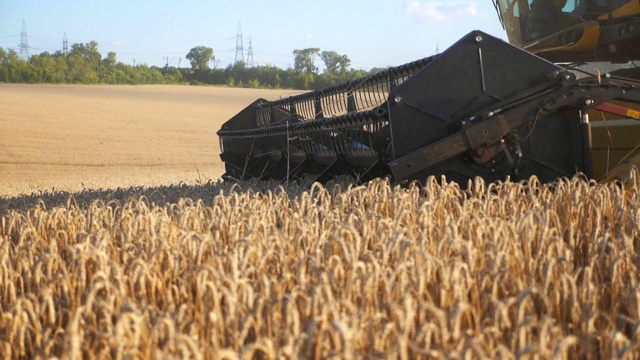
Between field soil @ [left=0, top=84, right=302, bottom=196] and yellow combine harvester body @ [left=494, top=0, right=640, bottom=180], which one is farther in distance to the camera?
field soil @ [left=0, top=84, right=302, bottom=196]

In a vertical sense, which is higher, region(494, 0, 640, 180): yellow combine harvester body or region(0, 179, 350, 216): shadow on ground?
region(494, 0, 640, 180): yellow combine harvester body

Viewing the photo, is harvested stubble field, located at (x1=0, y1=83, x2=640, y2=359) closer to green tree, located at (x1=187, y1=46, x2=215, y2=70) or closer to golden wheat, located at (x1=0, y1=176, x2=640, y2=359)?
golden wheat, located at (x1=0, y1=176, x2=640, y2=359)

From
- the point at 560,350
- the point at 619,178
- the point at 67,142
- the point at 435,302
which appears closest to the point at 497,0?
the point at 619,178

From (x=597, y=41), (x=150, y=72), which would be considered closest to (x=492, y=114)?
(x=597, y=41)

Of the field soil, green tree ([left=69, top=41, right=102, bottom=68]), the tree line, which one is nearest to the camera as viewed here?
the field soil

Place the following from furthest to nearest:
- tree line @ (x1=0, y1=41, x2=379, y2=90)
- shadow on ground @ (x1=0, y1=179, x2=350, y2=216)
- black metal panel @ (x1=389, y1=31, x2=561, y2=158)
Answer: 1. tree line @ (x1=0, y1=41, x2=379, y2=90)
2. shadow on ground @ (x1=0, y1=179, x2=350, y2=216)
3. black metal panel @ (x1=389, y1=31, x2=561, y2=158)

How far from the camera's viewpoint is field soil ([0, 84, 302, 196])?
16.7m

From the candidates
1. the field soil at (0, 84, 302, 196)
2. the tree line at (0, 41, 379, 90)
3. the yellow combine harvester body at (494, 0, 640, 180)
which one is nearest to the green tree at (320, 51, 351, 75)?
the tree line at (0, 41, 379, 90)

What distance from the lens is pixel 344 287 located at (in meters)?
3.02

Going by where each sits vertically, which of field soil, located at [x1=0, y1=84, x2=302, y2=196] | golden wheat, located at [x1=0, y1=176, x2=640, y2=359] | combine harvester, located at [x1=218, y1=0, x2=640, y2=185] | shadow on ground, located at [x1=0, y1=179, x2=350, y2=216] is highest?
combine harvester, located at [x1=218, y1=0, x2=640, y2=185]

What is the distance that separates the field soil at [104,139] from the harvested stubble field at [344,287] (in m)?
5.42

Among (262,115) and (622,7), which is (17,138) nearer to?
(262,115)

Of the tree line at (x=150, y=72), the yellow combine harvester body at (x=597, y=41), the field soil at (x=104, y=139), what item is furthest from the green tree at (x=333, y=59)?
the yellow combine harvester body at (x=597, y=41)

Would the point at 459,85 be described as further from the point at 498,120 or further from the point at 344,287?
the point at 344,287
